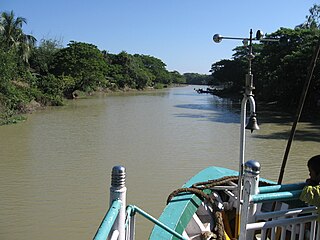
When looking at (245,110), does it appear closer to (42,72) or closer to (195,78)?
(42,72)

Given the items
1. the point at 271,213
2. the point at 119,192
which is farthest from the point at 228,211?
the point at 119,192

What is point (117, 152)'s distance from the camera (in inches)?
351

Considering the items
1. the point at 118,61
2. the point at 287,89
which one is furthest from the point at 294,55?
the point at 118,61

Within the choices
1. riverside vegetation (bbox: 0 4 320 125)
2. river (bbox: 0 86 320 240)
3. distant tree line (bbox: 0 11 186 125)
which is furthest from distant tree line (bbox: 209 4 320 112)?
distant tree line (bbox: 0 11 186 125)

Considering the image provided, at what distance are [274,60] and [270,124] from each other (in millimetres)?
8459

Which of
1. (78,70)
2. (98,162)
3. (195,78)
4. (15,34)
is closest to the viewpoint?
(98,162)

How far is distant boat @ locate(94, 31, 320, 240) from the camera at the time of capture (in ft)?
4.35

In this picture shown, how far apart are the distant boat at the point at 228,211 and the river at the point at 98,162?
1583 millimetres

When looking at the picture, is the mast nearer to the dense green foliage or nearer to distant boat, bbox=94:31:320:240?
distant boat, bbox=94:31:320:240

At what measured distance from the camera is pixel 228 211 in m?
3.18

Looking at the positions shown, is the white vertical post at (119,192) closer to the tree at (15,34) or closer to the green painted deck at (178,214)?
the green painted deck at (178,214)

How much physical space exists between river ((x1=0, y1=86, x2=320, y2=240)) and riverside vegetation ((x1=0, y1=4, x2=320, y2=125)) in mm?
2912

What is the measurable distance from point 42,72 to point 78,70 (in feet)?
13.4

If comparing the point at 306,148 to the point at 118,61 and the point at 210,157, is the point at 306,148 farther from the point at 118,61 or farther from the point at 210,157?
the point at 118,61
